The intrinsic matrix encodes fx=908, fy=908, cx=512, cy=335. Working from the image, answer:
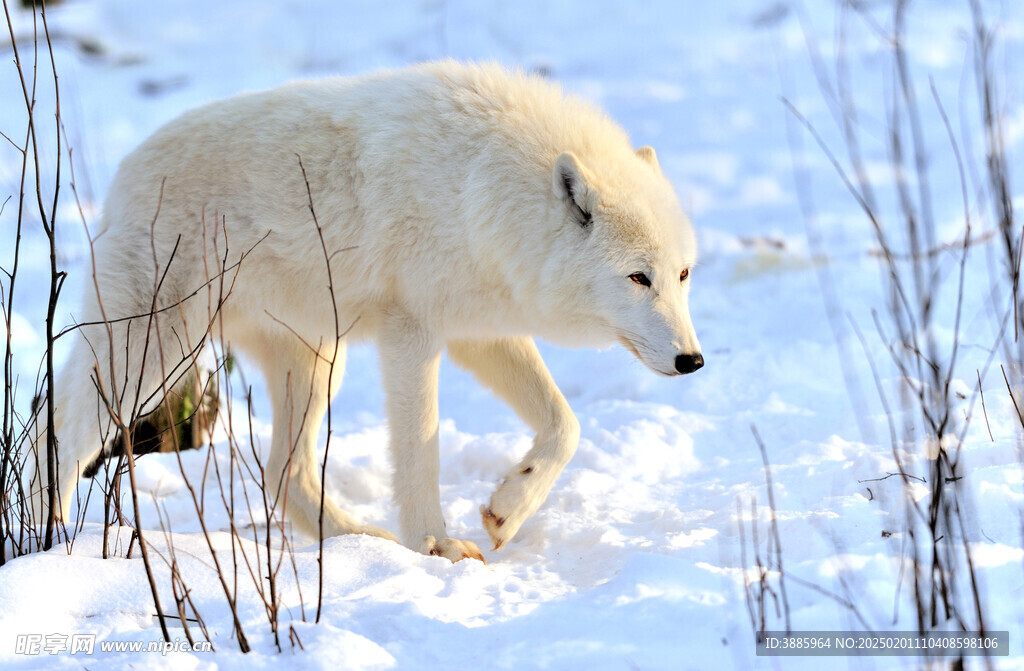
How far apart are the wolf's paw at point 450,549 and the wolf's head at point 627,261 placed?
3.58 feet

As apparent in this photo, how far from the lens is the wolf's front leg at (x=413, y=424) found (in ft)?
13.1

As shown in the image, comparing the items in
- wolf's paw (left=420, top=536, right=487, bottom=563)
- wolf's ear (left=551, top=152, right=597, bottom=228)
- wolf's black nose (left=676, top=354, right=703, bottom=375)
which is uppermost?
wolf's ear (left=551, top=152, right=597, bottom=228)

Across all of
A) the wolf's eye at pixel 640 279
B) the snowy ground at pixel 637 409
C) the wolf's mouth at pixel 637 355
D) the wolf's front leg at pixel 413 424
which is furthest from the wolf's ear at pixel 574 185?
the snowy ground at pixel 637 409

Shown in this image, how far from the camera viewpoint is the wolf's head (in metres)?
3.74

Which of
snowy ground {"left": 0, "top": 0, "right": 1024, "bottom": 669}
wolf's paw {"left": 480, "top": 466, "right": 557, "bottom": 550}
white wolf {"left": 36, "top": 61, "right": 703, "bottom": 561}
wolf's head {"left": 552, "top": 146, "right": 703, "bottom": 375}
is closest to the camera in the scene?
snowy ground {"left": 0, "top": 0, "right": 1024, "bottom": 669}

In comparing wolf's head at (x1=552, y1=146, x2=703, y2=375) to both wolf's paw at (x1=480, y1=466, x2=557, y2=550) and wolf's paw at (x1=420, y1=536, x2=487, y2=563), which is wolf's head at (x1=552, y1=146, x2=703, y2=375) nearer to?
wolf's paw at (x1=480, y1=466, x2=557, y2=550)

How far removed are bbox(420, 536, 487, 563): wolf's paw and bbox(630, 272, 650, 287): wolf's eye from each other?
1.33 meters

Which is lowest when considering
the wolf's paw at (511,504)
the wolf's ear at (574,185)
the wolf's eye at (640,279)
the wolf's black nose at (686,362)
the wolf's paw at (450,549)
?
the wolf's paw at (450,549)

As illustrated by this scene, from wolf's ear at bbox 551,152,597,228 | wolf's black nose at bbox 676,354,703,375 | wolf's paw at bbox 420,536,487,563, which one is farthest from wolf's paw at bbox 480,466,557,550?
wolf's ear at bbox 551,152,597,228

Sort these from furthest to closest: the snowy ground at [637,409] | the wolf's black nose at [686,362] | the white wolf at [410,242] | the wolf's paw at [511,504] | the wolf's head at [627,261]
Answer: the wolf's paw at [511,504]
the white wolf at [410,242]
the wolf's head at [627,261]
the wolf's black nose at [686,362]
the snowy ground at [637,409]

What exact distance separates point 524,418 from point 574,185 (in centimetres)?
121

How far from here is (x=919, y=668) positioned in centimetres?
219

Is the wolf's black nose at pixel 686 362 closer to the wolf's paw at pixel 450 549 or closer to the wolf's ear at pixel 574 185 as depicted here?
the wolf's ear at pixel 574 185

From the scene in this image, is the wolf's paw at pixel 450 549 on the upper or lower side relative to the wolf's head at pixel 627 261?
lower
